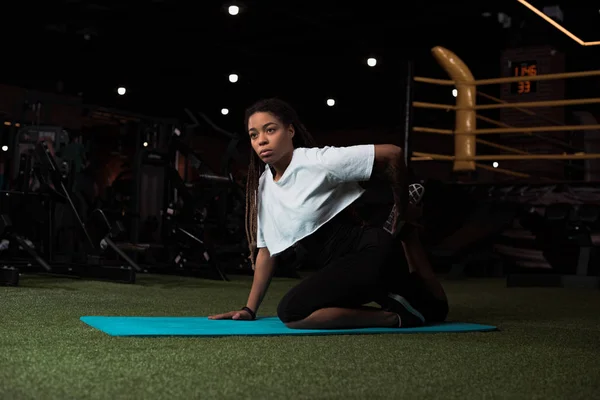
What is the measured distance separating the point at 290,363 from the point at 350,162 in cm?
82

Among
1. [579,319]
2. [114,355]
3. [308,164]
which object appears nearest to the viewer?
[114,355]

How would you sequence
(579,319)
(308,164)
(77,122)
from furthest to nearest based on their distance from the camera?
(77,122) → (579,319) → (308,164)

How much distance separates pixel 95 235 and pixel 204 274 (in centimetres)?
83

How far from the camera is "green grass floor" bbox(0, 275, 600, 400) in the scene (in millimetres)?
1434

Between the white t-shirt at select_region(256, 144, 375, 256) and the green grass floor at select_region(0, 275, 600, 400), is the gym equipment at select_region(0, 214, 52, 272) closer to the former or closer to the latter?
the green grass floor at select_region(0, 275, 600, 400)

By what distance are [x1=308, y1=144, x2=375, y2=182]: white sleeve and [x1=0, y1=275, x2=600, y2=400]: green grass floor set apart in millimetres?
508

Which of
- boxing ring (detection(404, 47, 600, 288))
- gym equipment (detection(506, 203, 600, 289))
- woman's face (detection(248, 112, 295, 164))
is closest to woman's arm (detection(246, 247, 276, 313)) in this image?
woman's face (detection(248, 112, 295, 164))

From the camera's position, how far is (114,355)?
1775 mm

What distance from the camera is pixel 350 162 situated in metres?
2.38

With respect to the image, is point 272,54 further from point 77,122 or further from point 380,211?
point 380,211

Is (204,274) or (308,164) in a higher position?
(308,164)

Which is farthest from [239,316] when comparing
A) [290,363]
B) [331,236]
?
[290,363]

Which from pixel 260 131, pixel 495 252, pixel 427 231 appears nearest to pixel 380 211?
pixel 427 231

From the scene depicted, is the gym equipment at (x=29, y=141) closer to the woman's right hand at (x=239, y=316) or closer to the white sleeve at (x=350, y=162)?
the woman's right hand at (x=239, y=316)
